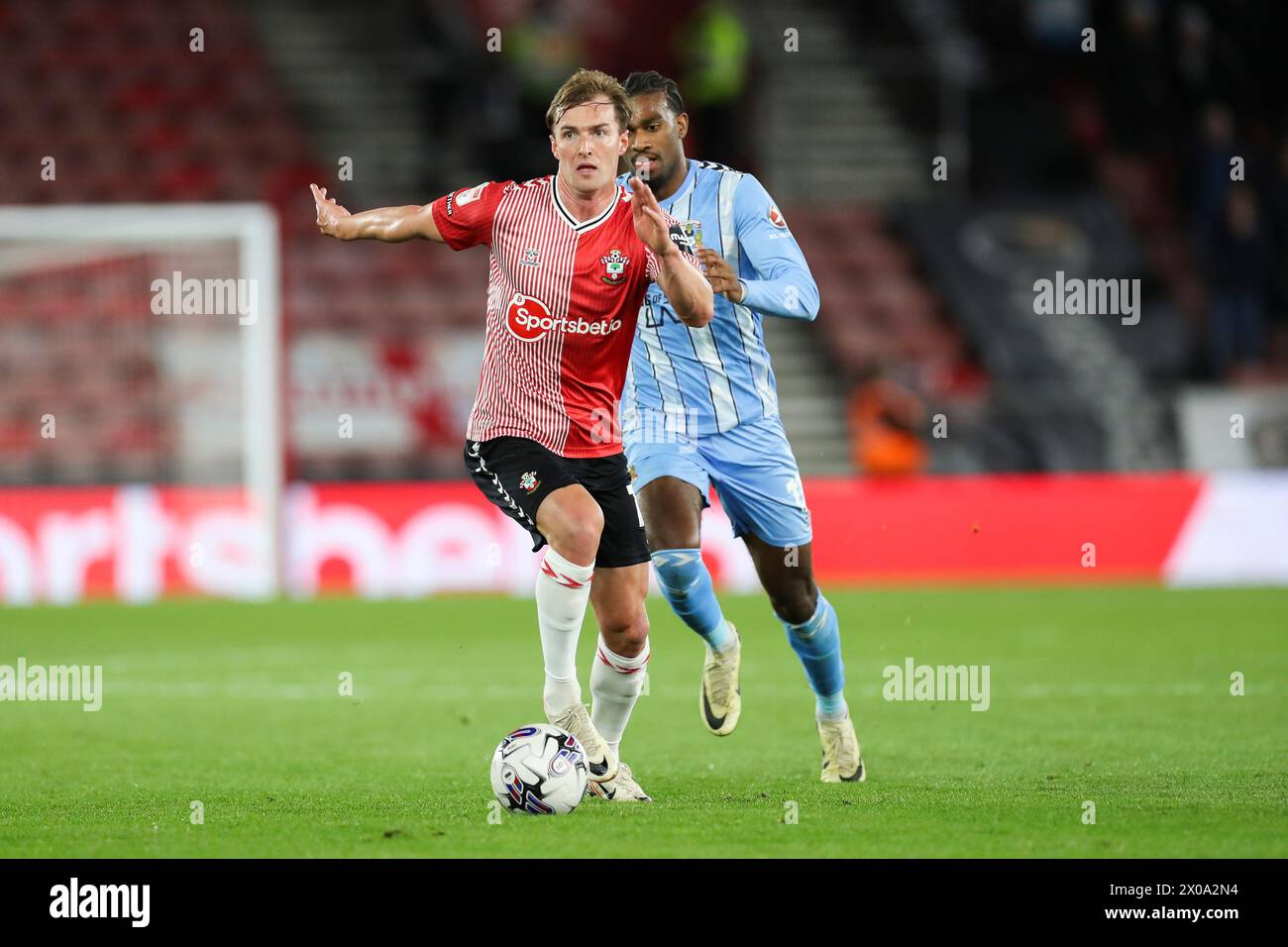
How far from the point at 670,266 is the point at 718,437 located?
4.52ft

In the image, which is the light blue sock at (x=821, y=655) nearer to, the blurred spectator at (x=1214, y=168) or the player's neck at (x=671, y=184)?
the player's neck at (x=671, y=184)

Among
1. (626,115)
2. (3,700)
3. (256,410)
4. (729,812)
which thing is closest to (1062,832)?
(729,812)

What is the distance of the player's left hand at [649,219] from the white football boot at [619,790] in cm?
178

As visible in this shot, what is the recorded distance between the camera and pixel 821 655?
708cm

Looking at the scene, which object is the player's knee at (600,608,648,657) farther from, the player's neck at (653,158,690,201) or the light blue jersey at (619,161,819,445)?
the player's neck at (653,158,690,201)

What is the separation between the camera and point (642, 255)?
6.31 m

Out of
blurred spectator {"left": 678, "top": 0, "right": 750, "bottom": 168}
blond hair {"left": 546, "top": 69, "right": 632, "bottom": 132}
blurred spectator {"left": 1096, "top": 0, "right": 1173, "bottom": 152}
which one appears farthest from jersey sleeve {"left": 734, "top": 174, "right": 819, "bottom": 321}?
blurred spectator {"left": 1096, "top": 0, "right": 1173, "bottom": 152}

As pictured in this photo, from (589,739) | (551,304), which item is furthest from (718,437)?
(589,739)

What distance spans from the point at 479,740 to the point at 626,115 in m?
2.95

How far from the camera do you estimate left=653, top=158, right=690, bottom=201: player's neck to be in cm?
703

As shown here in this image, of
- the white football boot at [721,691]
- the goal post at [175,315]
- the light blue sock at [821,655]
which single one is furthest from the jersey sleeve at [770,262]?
the goal post at [175,315]

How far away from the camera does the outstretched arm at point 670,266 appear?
5.74 metres

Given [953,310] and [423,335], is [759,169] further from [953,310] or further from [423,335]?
[423,335]

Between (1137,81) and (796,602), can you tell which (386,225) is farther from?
(1137,81)
